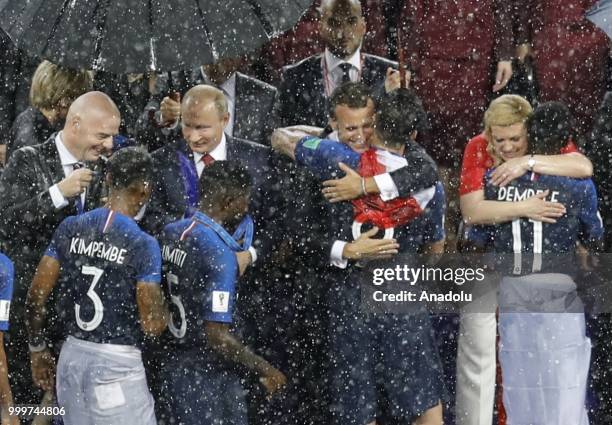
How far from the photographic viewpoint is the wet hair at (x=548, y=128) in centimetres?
784

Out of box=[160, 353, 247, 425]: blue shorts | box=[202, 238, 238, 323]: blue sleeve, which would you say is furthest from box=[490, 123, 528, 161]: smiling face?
box=[160, 353, 247, 425]: blue shorts

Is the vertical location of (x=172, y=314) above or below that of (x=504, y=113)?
below

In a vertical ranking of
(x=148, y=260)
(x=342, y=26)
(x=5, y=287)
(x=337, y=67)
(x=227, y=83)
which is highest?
(x=342, y=26)

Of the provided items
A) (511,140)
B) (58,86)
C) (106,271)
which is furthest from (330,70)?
(106,271)

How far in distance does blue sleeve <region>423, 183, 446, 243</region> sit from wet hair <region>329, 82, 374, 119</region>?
0.55 m

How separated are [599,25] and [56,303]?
2.95 meters

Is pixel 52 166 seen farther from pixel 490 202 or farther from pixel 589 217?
pixel 589 217

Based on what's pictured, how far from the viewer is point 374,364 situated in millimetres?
7762

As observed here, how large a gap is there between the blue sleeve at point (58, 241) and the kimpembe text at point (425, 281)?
4.86 feet

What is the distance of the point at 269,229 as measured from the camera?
786 cm

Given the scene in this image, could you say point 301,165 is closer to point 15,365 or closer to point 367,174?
point 367,174

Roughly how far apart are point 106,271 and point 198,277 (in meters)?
0.42

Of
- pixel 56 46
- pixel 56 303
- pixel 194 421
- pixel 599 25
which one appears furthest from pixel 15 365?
pixel 599 25

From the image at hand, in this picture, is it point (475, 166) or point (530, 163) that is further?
point (475, 166)
